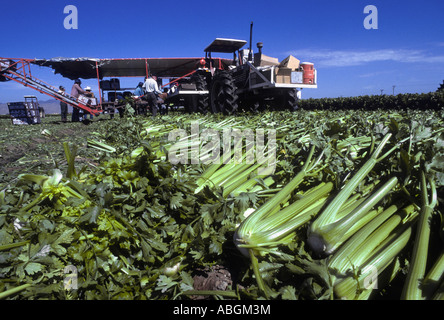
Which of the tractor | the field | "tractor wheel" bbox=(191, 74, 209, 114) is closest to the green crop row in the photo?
the tractor

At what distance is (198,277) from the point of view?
6.33ft

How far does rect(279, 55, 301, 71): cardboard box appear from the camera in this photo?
9805 mm

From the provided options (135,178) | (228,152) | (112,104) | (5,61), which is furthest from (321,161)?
(5,61)

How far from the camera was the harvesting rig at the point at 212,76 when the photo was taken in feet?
31.9

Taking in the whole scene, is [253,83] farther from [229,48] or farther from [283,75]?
[229,48]

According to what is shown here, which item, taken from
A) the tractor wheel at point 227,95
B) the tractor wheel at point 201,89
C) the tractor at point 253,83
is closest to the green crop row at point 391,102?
the tractor at point 253,83

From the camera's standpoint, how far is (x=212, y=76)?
12836mm

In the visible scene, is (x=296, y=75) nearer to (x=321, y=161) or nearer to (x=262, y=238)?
(x=321, y=161)

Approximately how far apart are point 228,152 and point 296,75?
7.54m

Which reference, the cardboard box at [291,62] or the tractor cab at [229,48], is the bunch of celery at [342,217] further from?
the tractor cab at [229,48]

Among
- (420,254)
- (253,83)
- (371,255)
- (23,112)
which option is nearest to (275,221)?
(371,255)

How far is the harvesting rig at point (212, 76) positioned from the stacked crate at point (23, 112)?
46.9 inches

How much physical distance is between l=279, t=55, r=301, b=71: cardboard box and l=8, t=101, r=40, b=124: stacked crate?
15.3 metres

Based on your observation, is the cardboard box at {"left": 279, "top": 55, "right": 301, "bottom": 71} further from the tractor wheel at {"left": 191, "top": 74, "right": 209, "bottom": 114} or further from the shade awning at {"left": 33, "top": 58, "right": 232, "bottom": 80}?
the shade awning at {"left": 33, "top": 58, "right": 232, "bottom": 80}
